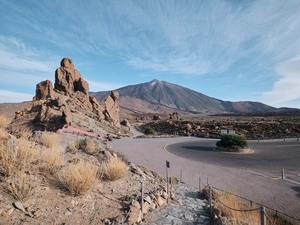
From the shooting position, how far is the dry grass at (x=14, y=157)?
4.00 m

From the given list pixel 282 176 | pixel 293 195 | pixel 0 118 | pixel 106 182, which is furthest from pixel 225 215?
pixel 0 118

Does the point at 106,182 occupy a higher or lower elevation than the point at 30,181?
lower

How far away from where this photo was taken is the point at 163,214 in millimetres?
4664

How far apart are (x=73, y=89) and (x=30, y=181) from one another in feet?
114

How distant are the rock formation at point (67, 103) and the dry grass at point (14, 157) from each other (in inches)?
568

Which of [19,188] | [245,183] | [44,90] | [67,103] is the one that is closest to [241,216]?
[245,183]

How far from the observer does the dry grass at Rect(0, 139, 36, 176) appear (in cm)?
400

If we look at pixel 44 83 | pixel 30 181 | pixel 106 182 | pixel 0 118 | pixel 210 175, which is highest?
pixel 44 83

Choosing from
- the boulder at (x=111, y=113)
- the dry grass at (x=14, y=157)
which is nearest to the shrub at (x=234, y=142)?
the dry grass at (x=14, y=157)

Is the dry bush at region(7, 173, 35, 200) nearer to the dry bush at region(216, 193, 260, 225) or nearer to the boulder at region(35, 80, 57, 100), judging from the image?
the dry bush at region(216, 193, 260, 225)

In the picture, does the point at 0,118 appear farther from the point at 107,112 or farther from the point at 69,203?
the point at 107,112

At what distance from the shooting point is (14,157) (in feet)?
13.7

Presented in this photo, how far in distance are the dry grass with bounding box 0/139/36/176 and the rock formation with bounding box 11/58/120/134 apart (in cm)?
1442

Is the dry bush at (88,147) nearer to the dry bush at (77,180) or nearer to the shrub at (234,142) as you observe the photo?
the dry bush at (77,180)
